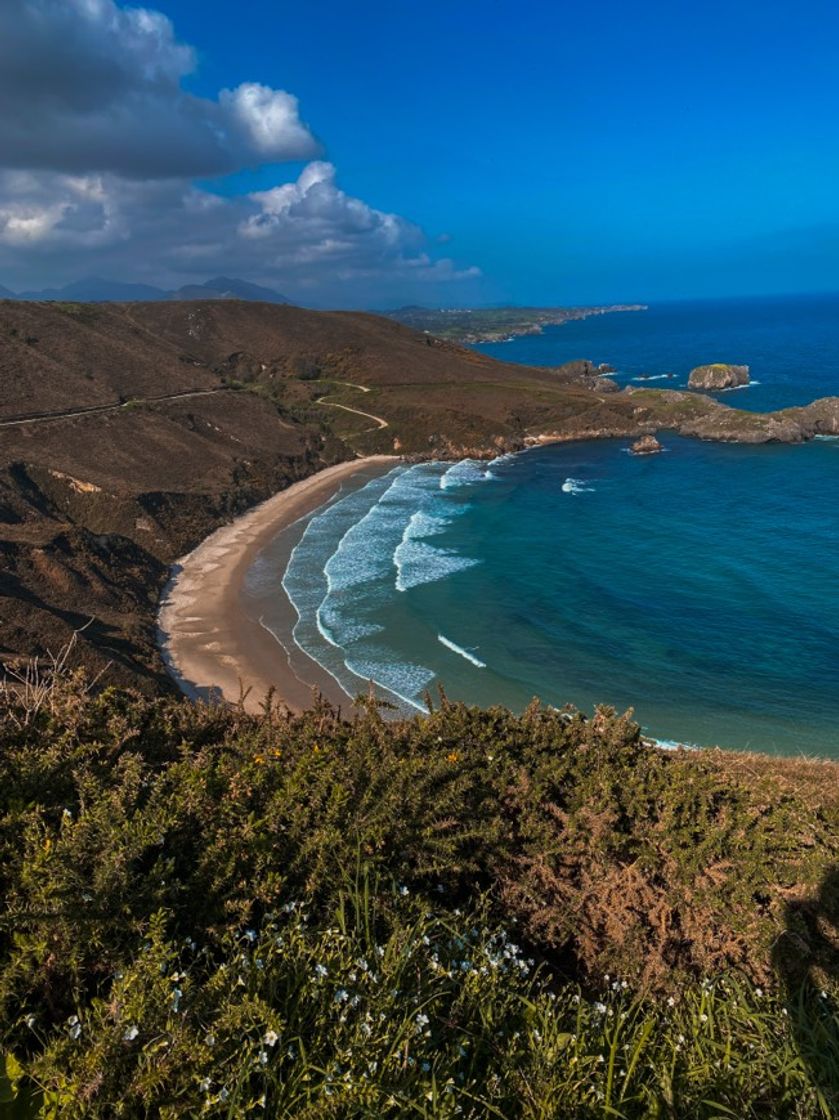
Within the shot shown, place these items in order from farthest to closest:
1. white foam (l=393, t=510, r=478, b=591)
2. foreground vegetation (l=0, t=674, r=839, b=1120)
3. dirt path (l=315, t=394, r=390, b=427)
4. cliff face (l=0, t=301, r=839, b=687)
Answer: dirt path (l=315, t=394, r=390, b=427) → white foam (l=393, t=510, r=478, b=591) → cliff face (l=0, t=301, r=839, b=687) → foreground vegetation (l=0, t=674, r=839, b=1120)

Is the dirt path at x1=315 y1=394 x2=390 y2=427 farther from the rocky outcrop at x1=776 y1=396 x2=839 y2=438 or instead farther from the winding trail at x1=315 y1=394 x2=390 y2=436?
the rocky outcrop at x1=776 y1=396 x2=839 y2=438

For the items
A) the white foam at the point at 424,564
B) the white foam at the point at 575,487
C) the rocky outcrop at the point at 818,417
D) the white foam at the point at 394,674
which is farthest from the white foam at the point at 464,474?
the white foam at the point at 394,674

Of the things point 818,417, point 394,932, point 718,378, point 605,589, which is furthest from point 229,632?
point 718,378

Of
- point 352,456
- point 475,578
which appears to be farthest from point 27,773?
point 352,456

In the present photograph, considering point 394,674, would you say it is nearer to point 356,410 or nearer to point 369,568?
point 369,568

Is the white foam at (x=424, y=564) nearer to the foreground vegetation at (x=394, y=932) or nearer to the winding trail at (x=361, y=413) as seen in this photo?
the foreground vegetation at (x=394, y=932)

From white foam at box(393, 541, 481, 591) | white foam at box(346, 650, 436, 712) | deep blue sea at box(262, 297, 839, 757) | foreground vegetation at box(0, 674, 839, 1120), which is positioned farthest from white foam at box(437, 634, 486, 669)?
foreground vegetation at box(0, 674, 839, 1120)
